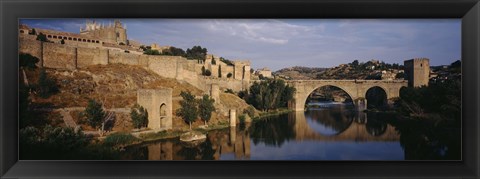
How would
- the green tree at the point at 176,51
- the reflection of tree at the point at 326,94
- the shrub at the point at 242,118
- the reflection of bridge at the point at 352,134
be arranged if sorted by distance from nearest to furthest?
the reflection of bridge at the point at 352,134, the green tree at the point at 176,51, the shrub at the point at 242,118, the reflection of tree at the point at 326,94

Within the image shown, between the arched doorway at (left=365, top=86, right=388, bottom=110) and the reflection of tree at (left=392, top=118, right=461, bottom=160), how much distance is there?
1.38ft

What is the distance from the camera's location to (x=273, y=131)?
13.1 ft

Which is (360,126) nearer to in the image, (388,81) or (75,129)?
(388,81)

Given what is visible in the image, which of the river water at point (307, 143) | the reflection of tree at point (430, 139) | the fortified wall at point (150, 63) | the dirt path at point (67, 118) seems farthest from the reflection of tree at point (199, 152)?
the reflection of tree at point (430, 139)

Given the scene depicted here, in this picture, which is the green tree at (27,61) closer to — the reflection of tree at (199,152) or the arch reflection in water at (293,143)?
the arch reflection in water at (293,143)

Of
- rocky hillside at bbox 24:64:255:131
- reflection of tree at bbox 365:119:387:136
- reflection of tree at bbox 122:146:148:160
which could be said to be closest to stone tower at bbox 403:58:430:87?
reflection of tree at bbox 365:119:387:136

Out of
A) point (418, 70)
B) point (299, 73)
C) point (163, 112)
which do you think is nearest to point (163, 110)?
point (163, 112)

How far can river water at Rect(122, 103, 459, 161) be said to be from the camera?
129 inches

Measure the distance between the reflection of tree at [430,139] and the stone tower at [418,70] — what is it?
1.36 feet

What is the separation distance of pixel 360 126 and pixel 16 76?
348 centimetres

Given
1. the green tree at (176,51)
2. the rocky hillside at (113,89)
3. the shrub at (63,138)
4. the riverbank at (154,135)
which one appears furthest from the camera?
the green tree at (176,51)

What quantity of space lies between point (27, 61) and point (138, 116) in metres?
1.16

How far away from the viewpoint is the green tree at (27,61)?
300cm

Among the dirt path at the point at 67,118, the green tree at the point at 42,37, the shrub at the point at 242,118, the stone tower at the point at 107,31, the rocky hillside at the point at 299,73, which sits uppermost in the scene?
the stone tower at the point at 107,31
